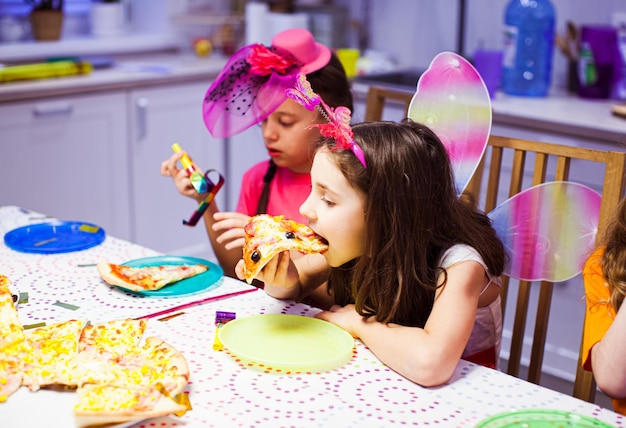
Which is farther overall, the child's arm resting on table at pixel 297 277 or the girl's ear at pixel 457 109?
the girl's ear at pixel 457 109

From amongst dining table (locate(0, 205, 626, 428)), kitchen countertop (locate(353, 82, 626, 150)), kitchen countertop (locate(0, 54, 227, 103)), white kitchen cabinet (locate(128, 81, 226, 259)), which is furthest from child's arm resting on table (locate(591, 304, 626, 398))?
white kitchen cabinet (locate(128, 81, 226, 259))

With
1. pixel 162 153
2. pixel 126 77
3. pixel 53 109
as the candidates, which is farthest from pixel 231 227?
pixel 162 153

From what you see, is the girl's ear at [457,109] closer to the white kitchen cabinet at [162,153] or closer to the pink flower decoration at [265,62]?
the pink flower decoration at [265,62]

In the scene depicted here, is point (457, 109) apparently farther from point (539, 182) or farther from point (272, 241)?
point (272, 241)

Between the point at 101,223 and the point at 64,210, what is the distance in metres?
0.16

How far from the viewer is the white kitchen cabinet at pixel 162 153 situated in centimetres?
304

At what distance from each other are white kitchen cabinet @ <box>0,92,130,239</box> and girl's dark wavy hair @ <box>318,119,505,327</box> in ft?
5.71

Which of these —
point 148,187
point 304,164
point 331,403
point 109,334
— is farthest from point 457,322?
point 148,187

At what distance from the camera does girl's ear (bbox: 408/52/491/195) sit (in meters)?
1.50

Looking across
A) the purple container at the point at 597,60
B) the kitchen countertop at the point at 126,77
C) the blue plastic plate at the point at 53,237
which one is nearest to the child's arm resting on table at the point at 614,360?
the blue plastic plate at the point at 53,237

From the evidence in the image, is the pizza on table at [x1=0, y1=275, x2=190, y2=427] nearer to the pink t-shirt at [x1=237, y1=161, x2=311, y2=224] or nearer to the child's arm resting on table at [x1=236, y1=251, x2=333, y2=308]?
the child's arm resting on table at [x1=236, y1=251, x2=333, y2=308]

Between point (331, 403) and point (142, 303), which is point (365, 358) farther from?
point (142, 303)

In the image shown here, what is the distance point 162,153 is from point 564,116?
1.55 metres

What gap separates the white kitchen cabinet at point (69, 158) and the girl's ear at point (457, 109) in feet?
5.33
